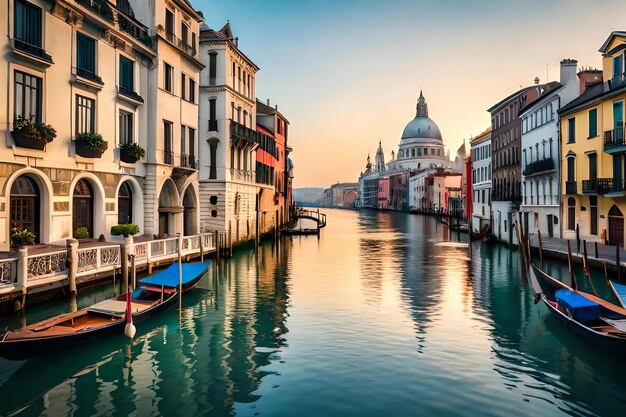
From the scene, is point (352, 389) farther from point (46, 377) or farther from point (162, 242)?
point (162, 242)

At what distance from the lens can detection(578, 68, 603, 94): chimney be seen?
37.4 m

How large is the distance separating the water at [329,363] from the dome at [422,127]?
6418 inches

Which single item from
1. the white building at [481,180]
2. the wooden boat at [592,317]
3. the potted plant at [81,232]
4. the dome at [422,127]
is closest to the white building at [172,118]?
the potted plant at [81,232]

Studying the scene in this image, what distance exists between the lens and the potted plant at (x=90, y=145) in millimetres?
21719

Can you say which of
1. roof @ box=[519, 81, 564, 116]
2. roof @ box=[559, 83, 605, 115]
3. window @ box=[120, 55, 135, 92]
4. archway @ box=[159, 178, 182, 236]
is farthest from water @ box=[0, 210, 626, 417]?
roof @ box=[519, 81, 564, 116]

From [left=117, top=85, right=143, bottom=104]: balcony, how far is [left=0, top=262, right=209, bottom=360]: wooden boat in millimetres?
10294

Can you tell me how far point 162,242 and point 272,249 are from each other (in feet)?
54.0

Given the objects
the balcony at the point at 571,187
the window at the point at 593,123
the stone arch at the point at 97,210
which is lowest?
the stone arch at the point at 97,210

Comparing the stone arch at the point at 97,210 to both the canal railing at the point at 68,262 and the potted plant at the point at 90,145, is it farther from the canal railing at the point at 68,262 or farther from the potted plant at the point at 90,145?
the potted plant at the point at 90,145

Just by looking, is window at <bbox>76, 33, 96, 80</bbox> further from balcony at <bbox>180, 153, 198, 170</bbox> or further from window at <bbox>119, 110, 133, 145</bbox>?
balcony at <bbox>180, 153, 198, 170</bbox>

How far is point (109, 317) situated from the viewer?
573 inches

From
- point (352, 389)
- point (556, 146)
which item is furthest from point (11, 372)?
point (556, 146)

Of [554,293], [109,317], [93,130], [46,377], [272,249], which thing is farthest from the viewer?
[272,249]

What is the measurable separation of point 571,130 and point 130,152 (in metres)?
29.1
